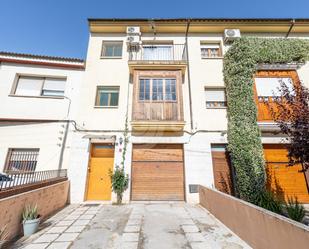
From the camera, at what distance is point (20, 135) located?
8242mm

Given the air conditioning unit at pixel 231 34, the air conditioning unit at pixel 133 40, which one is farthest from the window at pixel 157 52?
the air conditioning unit at pixel 231 34

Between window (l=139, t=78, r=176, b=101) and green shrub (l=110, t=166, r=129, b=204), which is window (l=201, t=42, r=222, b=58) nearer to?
window (l=139, t=78, r=176, b=101)

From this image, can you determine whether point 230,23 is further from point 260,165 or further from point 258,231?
point 258,231

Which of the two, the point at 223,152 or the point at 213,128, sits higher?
the point at 213,128

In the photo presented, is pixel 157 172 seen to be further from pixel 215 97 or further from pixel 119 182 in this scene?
pixel 215 97

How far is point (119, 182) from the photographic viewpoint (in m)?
7.70

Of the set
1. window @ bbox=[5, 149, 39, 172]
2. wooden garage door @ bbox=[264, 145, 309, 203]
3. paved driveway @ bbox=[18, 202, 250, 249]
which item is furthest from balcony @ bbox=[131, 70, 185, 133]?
window @ bbox=[5, 149, 39, 172]

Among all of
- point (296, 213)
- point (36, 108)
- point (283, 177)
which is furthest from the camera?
point (36, 108)

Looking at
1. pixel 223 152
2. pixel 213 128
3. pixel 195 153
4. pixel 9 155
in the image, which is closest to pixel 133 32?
pixel 213 128

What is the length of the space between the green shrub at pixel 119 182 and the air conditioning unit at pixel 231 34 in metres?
10.2

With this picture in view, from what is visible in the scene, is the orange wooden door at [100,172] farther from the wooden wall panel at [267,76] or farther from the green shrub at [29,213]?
the wooden wall panel at [267,76]

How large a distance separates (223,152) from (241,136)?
127 cm

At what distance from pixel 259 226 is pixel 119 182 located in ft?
19.1

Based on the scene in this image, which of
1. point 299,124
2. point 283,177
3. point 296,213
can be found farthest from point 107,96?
point 283,177
